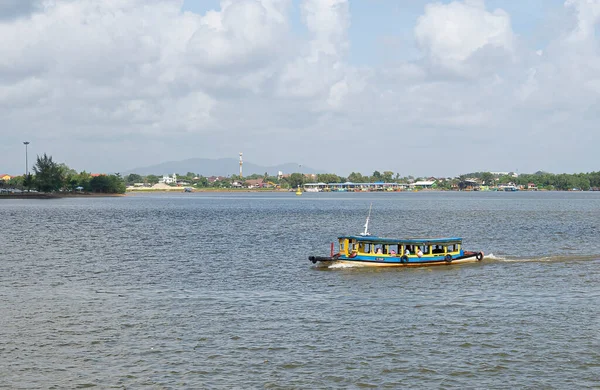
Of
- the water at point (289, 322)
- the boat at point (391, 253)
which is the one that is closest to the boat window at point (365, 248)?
the boat at point (391, 253)

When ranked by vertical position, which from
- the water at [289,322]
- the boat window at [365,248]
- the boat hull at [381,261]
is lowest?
the water at [289,322]

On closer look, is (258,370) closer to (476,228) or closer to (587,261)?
(587,261)

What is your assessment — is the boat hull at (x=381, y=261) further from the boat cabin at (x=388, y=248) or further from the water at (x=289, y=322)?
the water at (x=289, y=322)

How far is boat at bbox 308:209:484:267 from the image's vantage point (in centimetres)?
5306

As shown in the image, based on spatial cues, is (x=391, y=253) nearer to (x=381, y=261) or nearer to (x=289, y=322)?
(x=381, y=261)

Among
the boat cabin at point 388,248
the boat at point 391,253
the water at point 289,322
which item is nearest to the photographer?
the water at point 289,322

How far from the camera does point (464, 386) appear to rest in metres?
23.5

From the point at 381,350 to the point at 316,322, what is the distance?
18.4 ft

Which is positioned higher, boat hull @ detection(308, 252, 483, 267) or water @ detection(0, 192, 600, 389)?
boat hull @ detection(308, 252, 483, 267)

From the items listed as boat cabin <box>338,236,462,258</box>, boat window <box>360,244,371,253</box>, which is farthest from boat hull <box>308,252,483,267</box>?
boat window <box>360,244,371,253</box>

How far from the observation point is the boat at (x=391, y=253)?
53.1 m

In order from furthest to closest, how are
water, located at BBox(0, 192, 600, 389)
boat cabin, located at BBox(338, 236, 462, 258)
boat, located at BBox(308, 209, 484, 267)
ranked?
boat cabin, located at BBox(338, 236, 462, 258)
boat, located at BBox(308, 209, 484, 267)
water, located at BBox(0, 192, 600, 389)

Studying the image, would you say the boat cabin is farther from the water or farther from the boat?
the water

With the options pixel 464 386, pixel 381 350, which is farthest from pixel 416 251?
pixel 464 386
